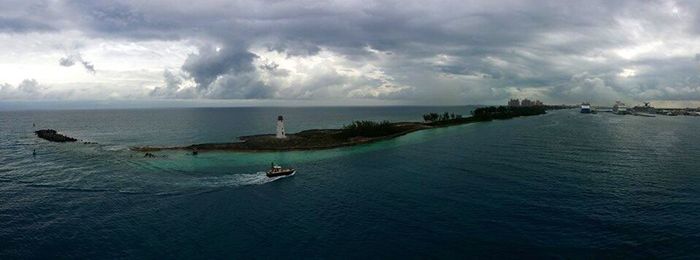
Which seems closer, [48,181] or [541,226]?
[541,226]

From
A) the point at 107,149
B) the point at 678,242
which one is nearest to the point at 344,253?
the point at 678,242

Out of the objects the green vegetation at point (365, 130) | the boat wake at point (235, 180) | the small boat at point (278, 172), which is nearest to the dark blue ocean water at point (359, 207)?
the boat wake at point (235, 180)

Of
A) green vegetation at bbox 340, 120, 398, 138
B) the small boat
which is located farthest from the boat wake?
green vegetation at bbox 340, 120, 398, 138

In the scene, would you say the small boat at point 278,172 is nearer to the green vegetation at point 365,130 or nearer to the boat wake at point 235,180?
the boat wake at point 235,180

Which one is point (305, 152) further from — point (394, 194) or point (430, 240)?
point (430, 240)

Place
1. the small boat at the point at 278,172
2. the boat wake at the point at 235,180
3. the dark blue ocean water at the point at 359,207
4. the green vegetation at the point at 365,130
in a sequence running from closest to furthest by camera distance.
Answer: the dark blue ocean water at the point at 359,207
the boat wake at the point at 235,180
the small boat at the point at 278,172
the green vegetation at the point at 365,130

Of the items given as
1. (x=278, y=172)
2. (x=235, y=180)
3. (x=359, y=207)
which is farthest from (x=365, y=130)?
(x=359, y=207)

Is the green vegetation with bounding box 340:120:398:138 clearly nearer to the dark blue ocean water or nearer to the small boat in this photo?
the dark blue ocean water

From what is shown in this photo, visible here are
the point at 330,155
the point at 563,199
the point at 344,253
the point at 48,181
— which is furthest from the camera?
the point at 330,155

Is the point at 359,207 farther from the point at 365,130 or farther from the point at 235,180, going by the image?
the point at 365,130

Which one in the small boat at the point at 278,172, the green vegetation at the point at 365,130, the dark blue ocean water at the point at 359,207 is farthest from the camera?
the green vegetation at the point at 365,130
